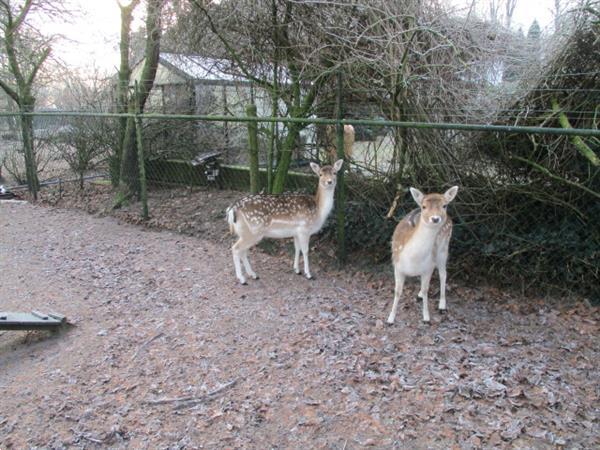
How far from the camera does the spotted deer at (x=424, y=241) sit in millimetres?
3992

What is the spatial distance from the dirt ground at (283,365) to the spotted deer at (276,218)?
433mm

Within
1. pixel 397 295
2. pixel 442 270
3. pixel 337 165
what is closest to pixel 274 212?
pixel 337 165

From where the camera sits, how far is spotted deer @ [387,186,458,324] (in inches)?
157

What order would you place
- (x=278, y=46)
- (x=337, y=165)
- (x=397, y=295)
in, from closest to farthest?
1. (x=397, y=295)
2. (x=337, y=165)
3. (x=278, y=46)

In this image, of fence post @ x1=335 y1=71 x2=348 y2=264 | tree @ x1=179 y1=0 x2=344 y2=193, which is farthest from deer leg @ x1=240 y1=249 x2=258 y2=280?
tree @ x1=179 y1=0 x2=344 y2=193

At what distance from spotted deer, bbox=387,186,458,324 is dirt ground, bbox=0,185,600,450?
360mm

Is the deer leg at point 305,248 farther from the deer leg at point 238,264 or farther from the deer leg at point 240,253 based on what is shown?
the deer leg at point 238,264

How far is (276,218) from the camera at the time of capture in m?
5.53

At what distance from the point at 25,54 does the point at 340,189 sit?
347 inches

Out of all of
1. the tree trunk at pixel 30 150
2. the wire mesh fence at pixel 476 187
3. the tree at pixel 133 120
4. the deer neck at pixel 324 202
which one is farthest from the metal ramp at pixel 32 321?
the tree trunk at pixel 30 150

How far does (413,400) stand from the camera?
126 inches

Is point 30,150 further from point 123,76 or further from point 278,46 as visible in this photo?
point 278,46

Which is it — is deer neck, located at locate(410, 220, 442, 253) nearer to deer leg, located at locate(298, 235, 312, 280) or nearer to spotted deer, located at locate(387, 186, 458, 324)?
spotted deer, located at locate(387, 186, 458, 324)

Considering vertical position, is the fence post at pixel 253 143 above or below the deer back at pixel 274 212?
above
